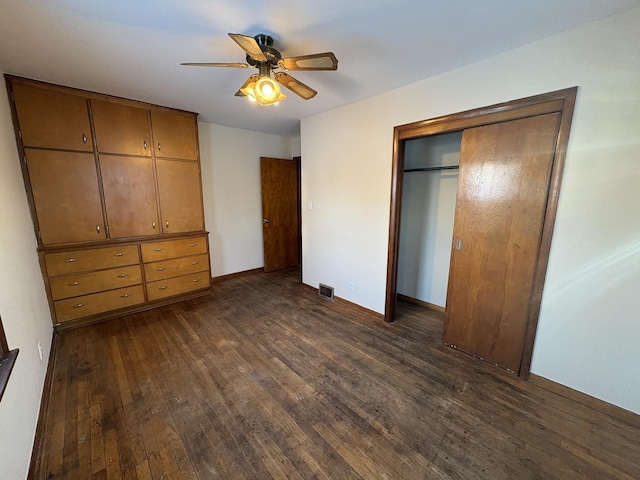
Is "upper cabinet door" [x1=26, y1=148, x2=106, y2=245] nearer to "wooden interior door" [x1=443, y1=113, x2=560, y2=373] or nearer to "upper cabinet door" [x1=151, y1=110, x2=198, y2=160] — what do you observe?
"upper cabinet door" [x1=151, y1=110, x2=198, y2=160]

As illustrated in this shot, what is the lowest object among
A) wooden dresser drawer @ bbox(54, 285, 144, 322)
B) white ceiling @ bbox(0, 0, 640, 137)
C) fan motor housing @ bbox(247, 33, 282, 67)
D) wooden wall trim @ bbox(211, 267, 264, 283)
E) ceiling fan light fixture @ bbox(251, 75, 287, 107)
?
wooden wall trim @ bbox(211, 267, 264, 283)

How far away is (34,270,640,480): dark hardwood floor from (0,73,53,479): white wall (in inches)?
7.8

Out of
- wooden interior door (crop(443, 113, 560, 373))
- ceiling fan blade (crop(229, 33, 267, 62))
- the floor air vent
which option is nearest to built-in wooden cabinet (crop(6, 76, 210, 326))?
the floor air vent

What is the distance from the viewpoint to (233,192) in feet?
13.8

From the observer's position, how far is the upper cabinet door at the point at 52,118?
2.32 meters

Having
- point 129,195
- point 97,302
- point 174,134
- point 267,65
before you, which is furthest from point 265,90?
point 97,302

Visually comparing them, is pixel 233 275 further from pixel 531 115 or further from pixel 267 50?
pixel 531 115

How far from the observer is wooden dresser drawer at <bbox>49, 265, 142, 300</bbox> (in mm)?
2580

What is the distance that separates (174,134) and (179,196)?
775 mm

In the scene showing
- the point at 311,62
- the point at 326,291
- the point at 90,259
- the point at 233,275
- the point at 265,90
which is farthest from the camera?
the point at 233,275

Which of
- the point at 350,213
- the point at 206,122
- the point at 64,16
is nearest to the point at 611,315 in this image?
the point at 350,213

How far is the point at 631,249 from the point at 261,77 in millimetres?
2571

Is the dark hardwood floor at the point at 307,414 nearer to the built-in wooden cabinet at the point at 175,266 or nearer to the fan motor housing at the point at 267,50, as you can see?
the built-in wooden cabinet at the point at 175,266

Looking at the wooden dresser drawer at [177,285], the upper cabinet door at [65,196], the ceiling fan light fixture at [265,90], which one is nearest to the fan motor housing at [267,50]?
the ceiling fan light fixture at [265,90]
